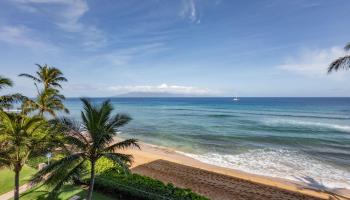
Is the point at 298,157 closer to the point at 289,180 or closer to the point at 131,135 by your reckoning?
the point at 289,180

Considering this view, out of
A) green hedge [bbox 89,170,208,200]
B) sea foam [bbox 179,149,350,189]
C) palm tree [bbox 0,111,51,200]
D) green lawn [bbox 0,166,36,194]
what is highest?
palm tree [bbox 0,111,51,200]

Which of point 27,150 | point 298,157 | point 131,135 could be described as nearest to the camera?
point 27,150

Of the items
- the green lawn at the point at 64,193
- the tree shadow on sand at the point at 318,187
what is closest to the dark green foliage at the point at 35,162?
the green lawn at the point at 64,193

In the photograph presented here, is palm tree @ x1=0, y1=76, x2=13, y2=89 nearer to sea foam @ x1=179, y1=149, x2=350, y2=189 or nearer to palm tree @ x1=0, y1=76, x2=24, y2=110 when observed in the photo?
palm tree @ x1=0, y1=76, x2=24, y2=110

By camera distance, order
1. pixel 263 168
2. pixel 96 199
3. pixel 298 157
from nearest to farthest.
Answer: pixel 96 199, pixel 263 168, pixel 298 157

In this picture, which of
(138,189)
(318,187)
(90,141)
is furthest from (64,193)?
(318,187)

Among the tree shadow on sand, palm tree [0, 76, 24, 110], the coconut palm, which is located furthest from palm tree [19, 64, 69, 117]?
the tree shadow on sand

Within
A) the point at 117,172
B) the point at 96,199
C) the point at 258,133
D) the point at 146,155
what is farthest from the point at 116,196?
the point at 258,133

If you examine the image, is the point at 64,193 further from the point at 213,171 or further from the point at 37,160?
the point at 213,171
